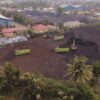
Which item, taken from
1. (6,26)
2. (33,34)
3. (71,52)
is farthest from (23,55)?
(6,26)

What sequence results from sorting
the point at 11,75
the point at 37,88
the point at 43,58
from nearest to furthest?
the point at 37,88
the point at 11,75
the point at 43,58

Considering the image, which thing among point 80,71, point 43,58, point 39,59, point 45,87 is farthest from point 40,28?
point 45,87

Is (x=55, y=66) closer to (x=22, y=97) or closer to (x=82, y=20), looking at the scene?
(x=22, y=97)

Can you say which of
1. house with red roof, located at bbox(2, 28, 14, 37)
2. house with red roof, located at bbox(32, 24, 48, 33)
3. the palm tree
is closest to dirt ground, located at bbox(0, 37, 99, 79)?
the palm tree

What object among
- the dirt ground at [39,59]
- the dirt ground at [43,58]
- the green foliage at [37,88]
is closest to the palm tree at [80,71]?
the green foliage at [37,88]

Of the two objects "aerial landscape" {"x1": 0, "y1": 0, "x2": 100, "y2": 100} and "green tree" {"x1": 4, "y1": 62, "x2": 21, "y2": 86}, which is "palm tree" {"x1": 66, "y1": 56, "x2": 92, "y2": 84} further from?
"green tree" {"x1": 4, "y1": 62, "x2": 21, "y2": 86}

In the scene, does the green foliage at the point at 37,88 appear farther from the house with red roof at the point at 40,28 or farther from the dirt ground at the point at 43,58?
the house with red roof at the point at 40,28

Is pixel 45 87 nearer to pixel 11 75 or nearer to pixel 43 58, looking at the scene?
pixel 11 75
